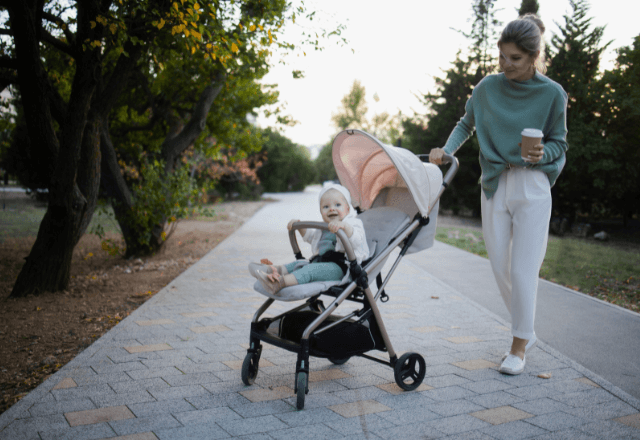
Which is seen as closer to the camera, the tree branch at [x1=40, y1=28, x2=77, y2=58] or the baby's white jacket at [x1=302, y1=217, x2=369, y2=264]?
the baby's white jacket at [x1=302, y1=217, x2=369, y2=264]

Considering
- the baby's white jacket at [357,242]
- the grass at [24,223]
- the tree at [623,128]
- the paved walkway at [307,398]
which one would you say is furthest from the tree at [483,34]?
the baby's white jacket at [357,242]

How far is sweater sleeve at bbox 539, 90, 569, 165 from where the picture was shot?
345cm

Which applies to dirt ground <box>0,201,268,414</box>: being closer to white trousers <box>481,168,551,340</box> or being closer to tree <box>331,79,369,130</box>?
white trousers <box>481,168,551,340</box>

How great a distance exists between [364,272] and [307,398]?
84 centimetres

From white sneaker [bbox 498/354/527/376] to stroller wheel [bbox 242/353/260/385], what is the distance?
1.69 metres

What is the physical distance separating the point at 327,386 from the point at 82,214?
4124mm

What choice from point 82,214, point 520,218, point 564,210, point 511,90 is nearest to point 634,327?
point 520,218

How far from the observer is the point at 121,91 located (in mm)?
A: 7281

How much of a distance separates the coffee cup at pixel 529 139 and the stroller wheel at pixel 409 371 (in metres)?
1.46

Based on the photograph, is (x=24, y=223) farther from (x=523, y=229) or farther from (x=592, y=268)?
(x=523, y=229)

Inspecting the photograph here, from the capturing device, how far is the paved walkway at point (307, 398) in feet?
8.91

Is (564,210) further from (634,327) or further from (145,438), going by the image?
(145,438)

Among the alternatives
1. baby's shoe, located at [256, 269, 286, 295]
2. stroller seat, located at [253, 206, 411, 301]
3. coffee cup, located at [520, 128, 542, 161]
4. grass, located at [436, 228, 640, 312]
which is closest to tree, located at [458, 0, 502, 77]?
grass, located at [436, 228, 640, 312]

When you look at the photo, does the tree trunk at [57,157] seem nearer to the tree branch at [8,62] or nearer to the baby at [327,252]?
the tree branch at [8,62]
